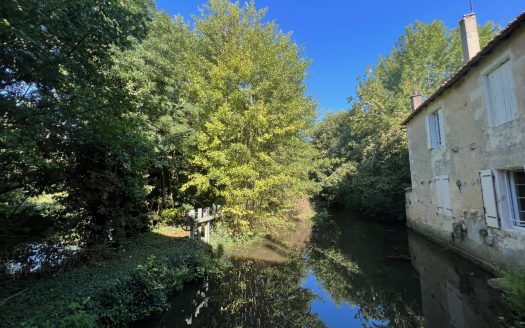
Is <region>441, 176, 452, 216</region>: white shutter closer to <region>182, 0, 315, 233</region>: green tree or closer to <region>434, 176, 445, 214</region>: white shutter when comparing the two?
<region>434, 176, 445, 214</region>: white shutter

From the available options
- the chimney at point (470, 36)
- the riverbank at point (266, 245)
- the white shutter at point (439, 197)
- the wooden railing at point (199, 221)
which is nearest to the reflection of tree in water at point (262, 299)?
the riverbank at point (266, 245)

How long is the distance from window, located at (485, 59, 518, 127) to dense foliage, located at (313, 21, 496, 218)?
9.54m

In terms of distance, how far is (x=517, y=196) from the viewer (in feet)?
22.4

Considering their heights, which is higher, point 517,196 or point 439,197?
point 517,196

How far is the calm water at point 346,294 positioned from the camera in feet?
17.7

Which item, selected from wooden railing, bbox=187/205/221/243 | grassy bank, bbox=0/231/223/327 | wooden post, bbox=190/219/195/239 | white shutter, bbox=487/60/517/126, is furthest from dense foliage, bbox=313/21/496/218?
grassy bank, bbox=0/231/223/327

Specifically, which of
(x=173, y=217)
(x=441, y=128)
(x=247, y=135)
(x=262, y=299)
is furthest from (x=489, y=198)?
(x=173, y=217)

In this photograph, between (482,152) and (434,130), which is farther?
(434,130)

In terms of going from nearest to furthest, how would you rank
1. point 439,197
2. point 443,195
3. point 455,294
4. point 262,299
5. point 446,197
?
point 455,294
point 262,299
point 446,197
point 443,195
point 439,197

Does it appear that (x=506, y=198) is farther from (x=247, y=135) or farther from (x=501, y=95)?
(x=247, y=135)

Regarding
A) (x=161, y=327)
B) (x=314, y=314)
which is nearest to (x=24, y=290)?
(x=161, y=327)

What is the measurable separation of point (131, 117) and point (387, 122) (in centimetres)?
1718

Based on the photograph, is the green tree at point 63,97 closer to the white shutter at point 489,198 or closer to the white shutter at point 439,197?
the white shutter at point 489,198

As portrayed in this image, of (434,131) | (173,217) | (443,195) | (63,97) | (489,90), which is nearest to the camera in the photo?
(63,97)
